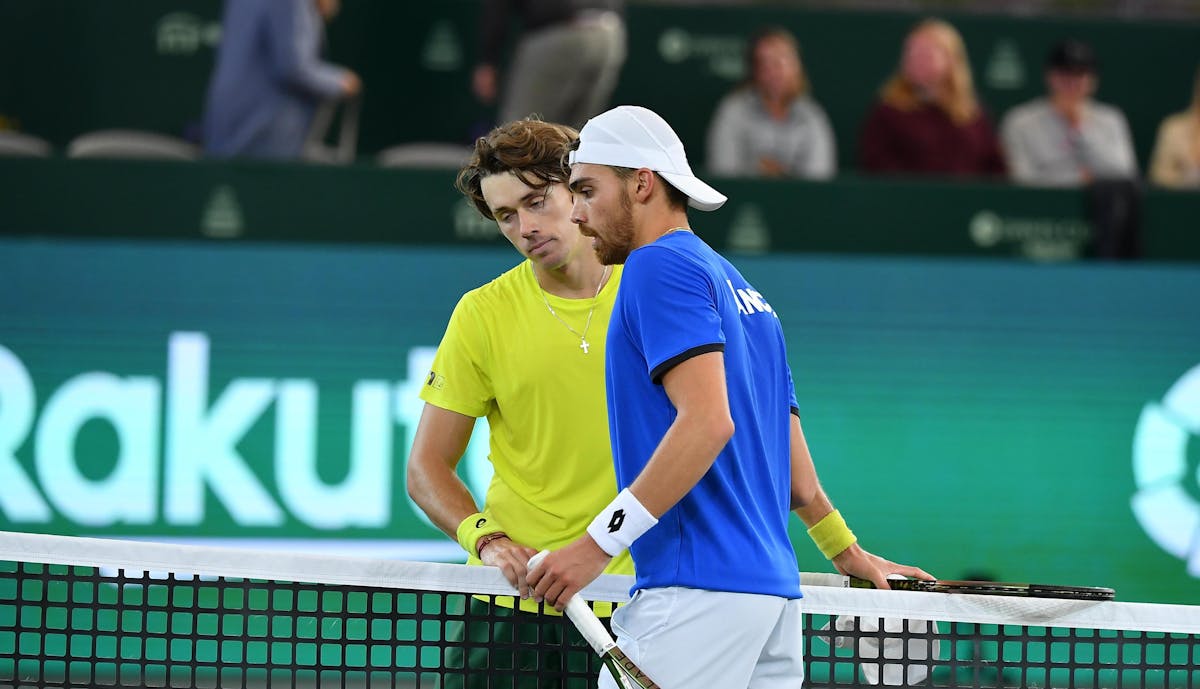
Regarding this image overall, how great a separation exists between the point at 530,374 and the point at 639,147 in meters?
0.93

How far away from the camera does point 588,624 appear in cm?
296

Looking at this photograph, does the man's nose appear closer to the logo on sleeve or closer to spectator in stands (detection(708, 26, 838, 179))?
the logo on sleeve

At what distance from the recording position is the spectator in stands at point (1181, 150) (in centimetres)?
888

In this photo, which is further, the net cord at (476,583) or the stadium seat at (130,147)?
the stadium seat at (130,147)

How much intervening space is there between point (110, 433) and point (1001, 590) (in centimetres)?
515

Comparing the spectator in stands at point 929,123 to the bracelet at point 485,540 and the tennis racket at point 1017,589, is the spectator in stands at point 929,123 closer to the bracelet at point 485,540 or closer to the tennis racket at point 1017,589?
the tennis racket at point 1017,589

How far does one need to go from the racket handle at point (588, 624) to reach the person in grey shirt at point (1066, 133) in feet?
20.9

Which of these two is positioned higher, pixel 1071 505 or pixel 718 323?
pixel 718 323

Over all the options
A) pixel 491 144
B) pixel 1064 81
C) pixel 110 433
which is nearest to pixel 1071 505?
pixel 1064 81

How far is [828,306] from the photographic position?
26.0 feet

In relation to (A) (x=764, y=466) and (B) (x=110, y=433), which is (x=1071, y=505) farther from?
(A) (x=764, y=466)

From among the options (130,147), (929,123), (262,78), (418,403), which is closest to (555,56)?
(262,78)

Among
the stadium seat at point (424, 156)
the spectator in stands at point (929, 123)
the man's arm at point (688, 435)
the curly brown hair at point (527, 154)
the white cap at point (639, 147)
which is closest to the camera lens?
the man's arm at point (688, 435)

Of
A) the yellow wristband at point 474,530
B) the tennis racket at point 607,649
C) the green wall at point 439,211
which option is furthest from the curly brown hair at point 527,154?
the green wall at point 439,211
